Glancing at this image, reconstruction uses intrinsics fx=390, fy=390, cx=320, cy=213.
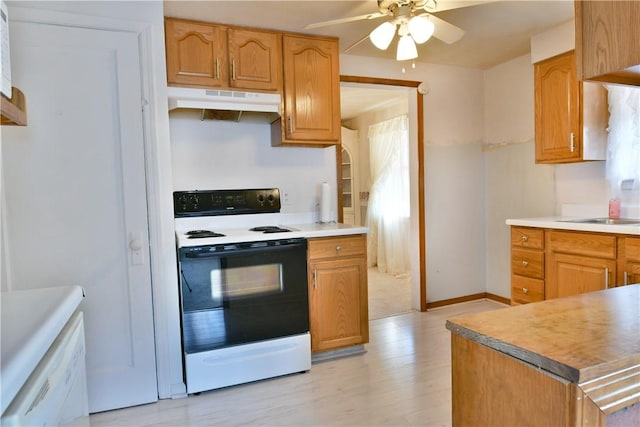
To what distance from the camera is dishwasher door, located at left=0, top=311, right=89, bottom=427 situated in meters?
0.72

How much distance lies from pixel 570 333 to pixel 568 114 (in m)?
2.73

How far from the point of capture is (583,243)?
2.68 meters

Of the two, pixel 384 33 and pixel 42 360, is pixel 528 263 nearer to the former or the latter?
pixel 384 33

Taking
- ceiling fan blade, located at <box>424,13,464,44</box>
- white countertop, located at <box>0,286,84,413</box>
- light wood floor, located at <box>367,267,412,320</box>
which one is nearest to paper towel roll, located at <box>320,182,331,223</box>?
light wood floor, located at <box>367,267,412,320</box>

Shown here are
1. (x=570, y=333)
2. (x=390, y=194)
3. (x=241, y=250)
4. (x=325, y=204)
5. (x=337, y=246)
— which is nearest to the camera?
(x=570, y=333)

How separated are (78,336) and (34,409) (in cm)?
48

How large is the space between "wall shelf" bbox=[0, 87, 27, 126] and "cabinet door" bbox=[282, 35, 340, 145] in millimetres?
1843

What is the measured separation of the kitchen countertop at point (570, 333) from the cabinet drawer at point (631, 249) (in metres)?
1.57

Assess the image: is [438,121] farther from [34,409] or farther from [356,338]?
[34,409]

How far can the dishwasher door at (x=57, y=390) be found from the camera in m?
0.72

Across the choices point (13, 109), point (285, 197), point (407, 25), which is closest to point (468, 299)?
point (285, 197)

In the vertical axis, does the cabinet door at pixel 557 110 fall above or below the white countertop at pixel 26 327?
above

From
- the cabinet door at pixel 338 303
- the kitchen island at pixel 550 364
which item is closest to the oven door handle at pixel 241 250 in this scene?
the cabinet door at pixel 338 303

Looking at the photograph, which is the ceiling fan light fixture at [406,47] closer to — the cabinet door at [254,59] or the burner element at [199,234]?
the cabinet door at [254,59]
